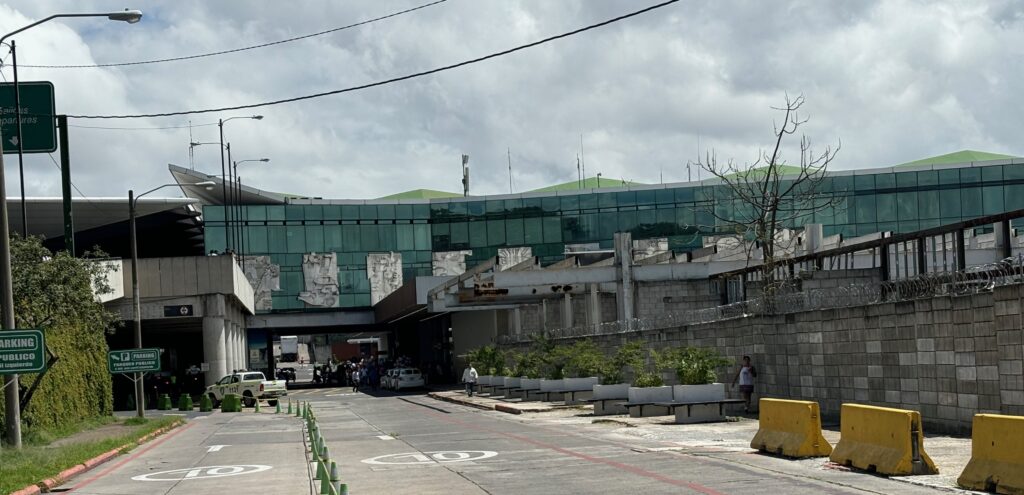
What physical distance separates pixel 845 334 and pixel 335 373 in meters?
75.0

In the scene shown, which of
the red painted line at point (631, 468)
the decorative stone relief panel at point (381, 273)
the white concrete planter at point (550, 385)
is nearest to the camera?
the red painted line at point (631, 468)

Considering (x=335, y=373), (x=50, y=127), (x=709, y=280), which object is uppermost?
(x=50, y=127)

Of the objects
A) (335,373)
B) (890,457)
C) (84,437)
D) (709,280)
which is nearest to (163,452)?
(84,437)

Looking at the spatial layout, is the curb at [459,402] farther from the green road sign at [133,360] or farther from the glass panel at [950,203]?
the glass panel at [950,203]

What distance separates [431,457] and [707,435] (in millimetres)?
5976

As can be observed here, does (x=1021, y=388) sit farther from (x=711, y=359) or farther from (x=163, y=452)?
(x=163, y=452)

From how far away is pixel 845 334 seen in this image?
82.2 ft

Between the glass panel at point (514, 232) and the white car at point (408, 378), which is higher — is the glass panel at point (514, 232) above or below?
above

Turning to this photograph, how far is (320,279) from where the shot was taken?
8962 centimetres

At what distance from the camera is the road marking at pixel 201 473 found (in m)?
20.0

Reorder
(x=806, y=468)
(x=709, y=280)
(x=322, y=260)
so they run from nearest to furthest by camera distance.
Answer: (x=806, y=468) < (x=709, y=280) < (x=322, y=260)

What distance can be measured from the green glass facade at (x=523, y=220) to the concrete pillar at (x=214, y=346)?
27.9 m

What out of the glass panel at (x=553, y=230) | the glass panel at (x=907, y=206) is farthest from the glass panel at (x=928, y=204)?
the glass panel at (x=553, y=230)

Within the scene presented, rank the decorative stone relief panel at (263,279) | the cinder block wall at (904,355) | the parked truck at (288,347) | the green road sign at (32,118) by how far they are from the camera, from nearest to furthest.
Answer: the cinder block wall at (904,355) → the green road sign at (32,118) → the decorative stone relief panel at (263,279) → the parked truck at (288,347)
